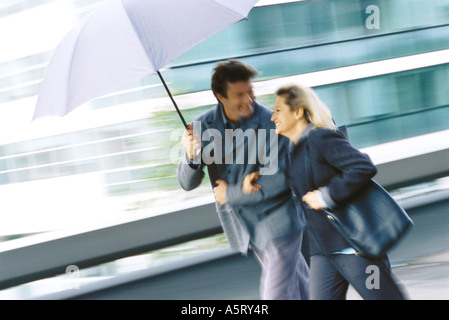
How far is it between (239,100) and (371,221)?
96cm

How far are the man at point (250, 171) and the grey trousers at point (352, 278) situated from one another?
0.81 ft

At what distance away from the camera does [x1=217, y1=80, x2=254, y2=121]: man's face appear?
122 inches

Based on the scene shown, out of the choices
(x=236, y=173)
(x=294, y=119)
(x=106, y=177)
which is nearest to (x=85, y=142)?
(x=106, y=177)

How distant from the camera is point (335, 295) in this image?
116 inches

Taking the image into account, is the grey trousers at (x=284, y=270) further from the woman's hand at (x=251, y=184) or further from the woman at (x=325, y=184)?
the woman's hand at (x=251, y=184)

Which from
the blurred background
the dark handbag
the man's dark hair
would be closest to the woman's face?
the man's dark hair

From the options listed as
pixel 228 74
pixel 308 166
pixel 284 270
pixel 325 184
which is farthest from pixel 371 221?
pixel 228 74

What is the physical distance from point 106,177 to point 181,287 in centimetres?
122

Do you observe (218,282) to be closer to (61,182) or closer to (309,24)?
(61,182)

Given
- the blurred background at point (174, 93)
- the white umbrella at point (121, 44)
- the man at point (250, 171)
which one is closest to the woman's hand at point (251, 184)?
the man at point (250, 171)

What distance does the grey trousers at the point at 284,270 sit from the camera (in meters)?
3.13

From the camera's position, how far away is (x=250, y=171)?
10.3 ft

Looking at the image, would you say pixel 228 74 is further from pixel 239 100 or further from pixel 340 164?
pixel 340 164

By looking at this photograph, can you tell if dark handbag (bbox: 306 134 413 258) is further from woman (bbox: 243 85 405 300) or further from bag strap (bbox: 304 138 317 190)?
Result: bag strap (bbox: 304 138 317 190)
